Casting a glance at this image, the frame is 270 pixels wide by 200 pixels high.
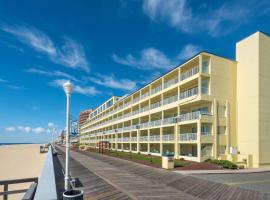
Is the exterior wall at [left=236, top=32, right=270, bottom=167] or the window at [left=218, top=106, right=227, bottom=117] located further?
the window at [left=218, top=106, right=227, bottom=117]

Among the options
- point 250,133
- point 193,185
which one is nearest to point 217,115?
point 250,133

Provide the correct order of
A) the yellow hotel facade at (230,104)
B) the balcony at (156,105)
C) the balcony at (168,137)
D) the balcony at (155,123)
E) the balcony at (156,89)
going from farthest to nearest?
the balcony at (156,89) < the balcony at (156,105) < the balcony at (155,123) < the balcony at (168,137) < the yellow hotel facade at (230,104)

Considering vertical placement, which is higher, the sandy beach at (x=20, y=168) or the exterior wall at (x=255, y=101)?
the exterior wall at (x=255, y=101)

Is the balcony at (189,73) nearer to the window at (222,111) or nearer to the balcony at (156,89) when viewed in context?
the window at (222,111)

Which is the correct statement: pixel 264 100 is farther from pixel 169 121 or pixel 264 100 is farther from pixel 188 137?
pixel 169 121

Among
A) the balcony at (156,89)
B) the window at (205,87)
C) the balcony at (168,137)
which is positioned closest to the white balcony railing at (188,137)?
the balcony at (168,137)

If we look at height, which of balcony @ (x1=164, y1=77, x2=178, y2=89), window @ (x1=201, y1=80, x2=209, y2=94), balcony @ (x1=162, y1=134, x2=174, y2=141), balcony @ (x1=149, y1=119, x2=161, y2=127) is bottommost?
balcony @ (x1=162, y1=134, x2=174, y2=141)

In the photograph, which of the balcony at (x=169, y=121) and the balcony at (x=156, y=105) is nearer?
the balcony at (x=169, y=121)

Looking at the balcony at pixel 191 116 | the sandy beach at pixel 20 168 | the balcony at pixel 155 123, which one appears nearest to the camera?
the sandy beach at pixel 20 168

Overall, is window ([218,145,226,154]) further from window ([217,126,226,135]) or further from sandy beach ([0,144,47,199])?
sandy beach ([0,144,47,199])

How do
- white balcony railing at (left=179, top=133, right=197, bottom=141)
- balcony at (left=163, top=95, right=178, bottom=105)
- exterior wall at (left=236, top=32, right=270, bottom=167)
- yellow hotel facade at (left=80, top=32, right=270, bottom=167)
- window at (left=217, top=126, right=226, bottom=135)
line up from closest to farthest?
exterior wall at (left=236, top=32, right=270, bottom=167) < yellow hotel facade at (left=80, top=32, right=270, bottom=167) < white balcony railing at (left=179, top=133, right=197, bottom=141) < window at (left=217, top=126, right=226, bottom=135) < balcony at (left=163, top=95, right=178, bottom=105)

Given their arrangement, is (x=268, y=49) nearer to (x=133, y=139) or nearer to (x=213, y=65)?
(x=213, y=65)

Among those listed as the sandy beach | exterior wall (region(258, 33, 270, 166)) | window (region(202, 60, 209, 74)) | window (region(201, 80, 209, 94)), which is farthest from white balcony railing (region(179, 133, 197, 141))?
the sandy beach

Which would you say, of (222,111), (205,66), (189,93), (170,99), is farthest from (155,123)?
(205,66)
